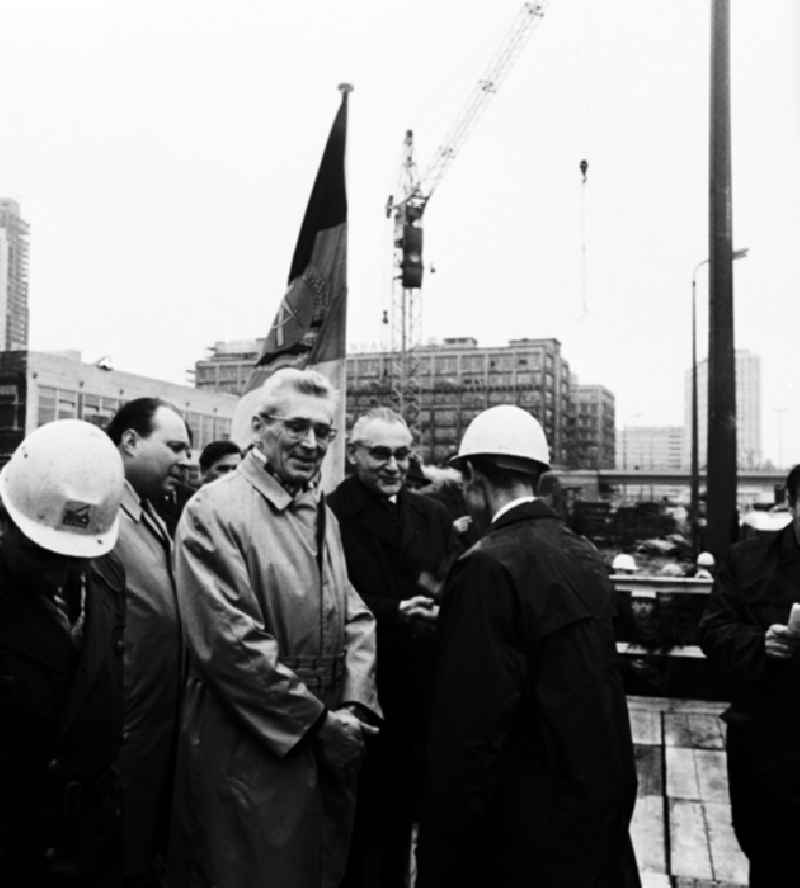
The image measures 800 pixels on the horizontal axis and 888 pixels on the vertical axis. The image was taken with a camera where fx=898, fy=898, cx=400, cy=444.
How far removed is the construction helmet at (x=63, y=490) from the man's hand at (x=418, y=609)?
5.91 ft

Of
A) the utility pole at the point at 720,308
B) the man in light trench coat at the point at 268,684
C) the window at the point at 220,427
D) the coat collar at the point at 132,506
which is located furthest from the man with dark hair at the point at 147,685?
the window at the point at 220,427

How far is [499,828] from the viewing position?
2.37 metres

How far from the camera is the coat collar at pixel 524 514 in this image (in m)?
2.58

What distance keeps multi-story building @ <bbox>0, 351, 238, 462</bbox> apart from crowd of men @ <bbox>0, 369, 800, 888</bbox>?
35.5 m

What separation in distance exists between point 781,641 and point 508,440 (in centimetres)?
124

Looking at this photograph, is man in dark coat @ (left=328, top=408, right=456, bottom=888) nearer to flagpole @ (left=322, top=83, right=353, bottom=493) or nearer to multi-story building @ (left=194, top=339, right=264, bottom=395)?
flagpole @ (left=322, top=83, right=353, bottom=493)

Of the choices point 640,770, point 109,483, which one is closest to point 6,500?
point 109,483

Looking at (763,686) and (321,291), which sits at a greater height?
(321,291)

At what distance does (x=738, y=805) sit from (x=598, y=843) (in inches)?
46.3

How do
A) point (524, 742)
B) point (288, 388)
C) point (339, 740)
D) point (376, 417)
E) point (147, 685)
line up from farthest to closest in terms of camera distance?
point (376, 417), point (288, 388), point (147, 685), point (339, 740), point (524, 742)

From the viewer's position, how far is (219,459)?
6.27 m

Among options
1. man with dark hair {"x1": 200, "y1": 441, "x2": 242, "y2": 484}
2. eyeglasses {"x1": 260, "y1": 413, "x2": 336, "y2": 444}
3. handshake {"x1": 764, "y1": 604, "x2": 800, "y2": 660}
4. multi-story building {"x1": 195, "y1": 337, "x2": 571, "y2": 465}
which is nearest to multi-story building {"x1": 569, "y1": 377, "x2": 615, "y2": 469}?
multi-story building {"x1": 195, "y1": 337, "x2": 571, "y2": 465}

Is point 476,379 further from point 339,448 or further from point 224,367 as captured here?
point 339,448

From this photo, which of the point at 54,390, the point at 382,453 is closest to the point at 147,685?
the point at 382,453
